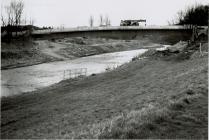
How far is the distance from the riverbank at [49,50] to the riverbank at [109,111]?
84.3 ft

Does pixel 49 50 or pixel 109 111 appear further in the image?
pixel 49 50

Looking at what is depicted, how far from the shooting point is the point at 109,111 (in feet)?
63.1

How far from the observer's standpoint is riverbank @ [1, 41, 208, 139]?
13.1 meters

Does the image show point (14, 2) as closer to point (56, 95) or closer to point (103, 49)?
point (103, 49)

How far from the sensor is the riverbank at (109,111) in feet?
42.8

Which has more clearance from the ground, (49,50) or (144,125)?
(49,50)

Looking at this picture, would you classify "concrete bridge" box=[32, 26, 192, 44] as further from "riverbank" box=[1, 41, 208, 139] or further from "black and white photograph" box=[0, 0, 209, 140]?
"riverbank" box=[1, 41, 208, 139]

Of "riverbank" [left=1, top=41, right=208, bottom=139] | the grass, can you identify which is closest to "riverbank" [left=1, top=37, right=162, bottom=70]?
"riverbank" [left=1, top=41, right=208, bottom=139]

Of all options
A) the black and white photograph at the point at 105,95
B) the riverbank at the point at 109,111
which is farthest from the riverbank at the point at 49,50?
the riverbank at the point at 109,111

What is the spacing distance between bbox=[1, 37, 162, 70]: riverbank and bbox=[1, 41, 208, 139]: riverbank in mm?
25709

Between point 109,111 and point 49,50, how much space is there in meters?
54.0

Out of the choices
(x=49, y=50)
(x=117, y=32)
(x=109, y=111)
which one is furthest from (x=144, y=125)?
(x=49, y=50)

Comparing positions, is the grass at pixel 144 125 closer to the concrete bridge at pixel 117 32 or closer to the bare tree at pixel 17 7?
the concrete bridge at pixel 117 32

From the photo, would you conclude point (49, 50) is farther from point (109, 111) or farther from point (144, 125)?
point (144, 125)
